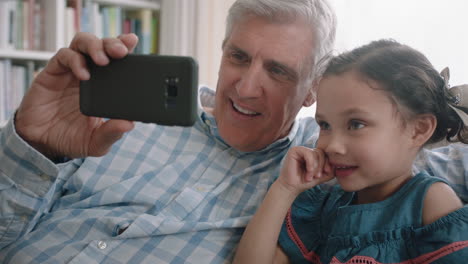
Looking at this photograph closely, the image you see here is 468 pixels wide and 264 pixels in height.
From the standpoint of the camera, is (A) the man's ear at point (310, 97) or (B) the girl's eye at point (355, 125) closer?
(B) the girl's eye at point (355, 125)

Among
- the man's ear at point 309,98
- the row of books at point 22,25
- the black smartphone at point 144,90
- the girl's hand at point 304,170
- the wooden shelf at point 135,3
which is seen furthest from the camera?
the wooden shelf at point 135,3

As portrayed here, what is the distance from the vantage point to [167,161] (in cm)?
130

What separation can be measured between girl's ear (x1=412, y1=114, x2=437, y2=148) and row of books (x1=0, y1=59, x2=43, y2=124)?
2.07 metres

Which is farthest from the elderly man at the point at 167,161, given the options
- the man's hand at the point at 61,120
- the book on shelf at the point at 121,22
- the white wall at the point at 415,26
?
the book on shelf at the point at 121,22

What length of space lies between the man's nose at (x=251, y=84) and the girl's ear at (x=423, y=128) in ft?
1.42

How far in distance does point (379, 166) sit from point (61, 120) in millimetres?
655

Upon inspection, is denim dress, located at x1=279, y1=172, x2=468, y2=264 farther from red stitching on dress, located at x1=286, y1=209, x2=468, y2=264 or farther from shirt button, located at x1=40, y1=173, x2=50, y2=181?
shirt button, located at x1=40, y1=173, x2=50, y2=181

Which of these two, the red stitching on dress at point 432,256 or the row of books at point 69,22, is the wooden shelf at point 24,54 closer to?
the row of books at point 69,22

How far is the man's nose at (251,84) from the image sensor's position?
122 centimetres

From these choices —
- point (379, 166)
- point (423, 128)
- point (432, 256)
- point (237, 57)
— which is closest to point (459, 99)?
point (423, 128)

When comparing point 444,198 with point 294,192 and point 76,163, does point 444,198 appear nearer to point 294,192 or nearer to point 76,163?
point 294,192

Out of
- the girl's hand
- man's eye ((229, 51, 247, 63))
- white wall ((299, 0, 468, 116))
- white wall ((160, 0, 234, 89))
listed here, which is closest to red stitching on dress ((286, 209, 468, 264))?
the girl's hand

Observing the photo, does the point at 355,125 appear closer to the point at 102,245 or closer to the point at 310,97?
the point at 310,97

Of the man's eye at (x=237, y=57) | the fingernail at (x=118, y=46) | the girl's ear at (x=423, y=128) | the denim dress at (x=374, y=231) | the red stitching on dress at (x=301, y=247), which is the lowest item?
the red stitching on dress at (x=301, y=247)
